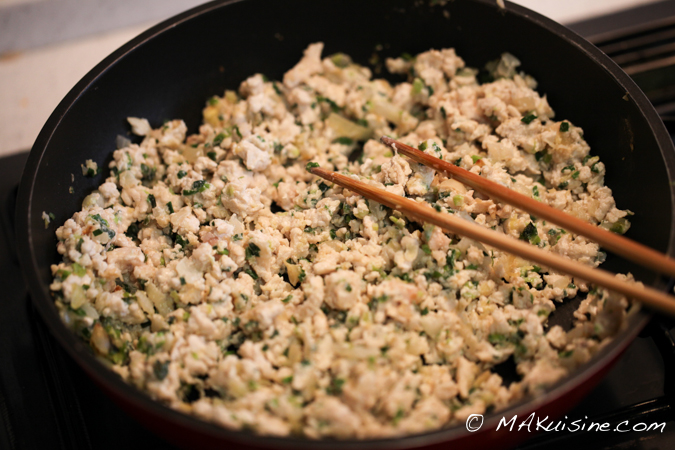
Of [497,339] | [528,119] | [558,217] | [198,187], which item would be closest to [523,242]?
[558,217]

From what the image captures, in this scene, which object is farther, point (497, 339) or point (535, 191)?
point (535, 191)

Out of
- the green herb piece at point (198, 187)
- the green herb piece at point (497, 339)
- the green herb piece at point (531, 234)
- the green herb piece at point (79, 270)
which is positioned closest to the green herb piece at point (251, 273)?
the green herb piece at point (198, 187)

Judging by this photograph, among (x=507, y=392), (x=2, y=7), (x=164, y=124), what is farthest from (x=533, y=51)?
(x=2, y=7)

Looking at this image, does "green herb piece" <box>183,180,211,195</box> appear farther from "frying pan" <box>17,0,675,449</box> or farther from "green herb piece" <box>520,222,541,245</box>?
"green herb piece" <box>520,222,541,245</box>

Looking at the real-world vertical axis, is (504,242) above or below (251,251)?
above

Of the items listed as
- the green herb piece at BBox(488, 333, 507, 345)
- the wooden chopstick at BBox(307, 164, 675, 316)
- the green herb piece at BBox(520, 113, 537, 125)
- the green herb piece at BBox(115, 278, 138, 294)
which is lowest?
the green herb piece at BBox(115, 278, 138, 294)

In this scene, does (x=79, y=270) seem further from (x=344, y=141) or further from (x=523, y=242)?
(x=523, y=242)

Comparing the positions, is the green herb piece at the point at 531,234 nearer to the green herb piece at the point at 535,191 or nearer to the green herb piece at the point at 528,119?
the green herb piece at the point at 535,191

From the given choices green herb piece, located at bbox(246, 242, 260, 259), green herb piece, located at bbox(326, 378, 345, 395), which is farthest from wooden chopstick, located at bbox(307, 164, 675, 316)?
green herb piece, located at bbox(326, 378, 345, 395)
